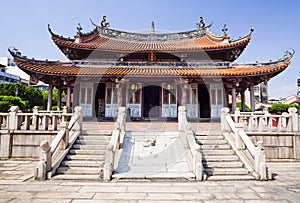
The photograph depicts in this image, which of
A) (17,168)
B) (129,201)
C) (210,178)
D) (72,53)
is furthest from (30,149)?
(72,53)

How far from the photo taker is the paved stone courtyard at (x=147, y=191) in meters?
4.43

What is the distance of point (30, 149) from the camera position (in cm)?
816

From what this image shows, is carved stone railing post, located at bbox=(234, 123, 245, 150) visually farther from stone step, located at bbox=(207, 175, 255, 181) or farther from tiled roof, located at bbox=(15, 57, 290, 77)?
tiled roof, located at bbox=(15, 57, 290, 77)

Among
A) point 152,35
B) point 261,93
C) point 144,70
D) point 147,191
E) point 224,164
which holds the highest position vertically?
point 152,35

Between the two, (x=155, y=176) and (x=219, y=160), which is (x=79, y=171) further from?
(x=219, y=160)

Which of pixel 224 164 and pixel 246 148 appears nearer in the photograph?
pixel 224 164

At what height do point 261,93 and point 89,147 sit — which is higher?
point 261,93

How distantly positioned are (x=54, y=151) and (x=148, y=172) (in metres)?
3.10

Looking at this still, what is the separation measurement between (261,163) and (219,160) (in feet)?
4.10

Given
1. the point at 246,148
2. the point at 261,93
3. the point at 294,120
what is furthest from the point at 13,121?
the point at 261,93

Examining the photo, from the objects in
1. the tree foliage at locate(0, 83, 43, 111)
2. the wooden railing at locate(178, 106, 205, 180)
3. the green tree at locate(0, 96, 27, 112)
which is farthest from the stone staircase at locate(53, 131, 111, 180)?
the tree foliage at locate(0, 83, 43, 111)

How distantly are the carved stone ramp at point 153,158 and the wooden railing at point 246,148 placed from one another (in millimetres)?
1882

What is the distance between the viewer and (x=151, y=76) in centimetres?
1239

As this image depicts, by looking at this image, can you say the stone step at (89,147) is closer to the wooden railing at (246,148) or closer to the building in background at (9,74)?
the wooden railing at (246,148)
